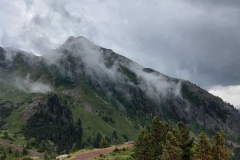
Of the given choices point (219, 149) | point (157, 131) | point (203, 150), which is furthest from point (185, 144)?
Answer: point (157, 131)

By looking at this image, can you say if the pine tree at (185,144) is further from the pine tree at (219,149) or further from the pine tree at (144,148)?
the pine tree at (144,148)

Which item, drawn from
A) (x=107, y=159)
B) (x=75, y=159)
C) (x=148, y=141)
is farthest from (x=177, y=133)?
(x=75, y=159)

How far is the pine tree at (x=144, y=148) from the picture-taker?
235 feet

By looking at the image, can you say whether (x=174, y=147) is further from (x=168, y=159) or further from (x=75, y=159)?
(x=75, y=159)

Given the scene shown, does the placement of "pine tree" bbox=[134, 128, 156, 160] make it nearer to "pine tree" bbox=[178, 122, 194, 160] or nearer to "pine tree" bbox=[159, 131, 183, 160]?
"pine tree" bbox=[159, 131, 183, 160]

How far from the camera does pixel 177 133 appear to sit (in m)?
75.2

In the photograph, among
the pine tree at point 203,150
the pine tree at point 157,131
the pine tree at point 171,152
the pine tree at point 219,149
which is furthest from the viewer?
the pine tree at point 157,131

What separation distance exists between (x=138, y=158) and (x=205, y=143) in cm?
1848

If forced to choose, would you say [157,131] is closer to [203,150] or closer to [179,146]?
[179,146]

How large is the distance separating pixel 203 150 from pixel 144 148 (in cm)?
1599

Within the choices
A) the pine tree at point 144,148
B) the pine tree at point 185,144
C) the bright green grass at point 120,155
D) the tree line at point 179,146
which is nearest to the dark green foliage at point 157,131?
the tree line at point 179,146

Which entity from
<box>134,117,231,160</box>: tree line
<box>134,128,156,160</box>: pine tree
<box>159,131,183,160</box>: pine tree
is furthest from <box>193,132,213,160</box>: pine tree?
<box>134,128,156,160</box>: pine tree

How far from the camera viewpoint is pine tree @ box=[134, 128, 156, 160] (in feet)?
235

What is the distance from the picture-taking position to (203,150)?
6353 cm
